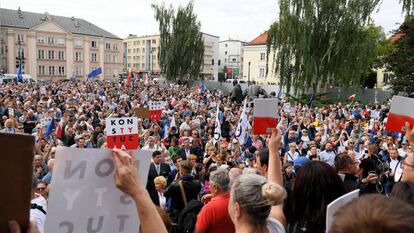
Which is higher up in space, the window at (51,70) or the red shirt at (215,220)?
the window at (51,70)

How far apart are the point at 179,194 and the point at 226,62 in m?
123

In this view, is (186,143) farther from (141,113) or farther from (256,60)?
(256,60)

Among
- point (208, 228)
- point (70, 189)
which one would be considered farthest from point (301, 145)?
point (70, 189)

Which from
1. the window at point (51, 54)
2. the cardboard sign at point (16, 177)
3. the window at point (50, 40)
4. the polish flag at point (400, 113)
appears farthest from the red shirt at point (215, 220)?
the window at point (50, 40)

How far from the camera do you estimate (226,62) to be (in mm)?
127625

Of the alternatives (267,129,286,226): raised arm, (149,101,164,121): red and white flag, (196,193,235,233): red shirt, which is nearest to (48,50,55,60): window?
(149,101,164,121): red and white flag

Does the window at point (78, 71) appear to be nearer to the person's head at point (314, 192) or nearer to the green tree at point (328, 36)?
the green tree at point (328, 36)

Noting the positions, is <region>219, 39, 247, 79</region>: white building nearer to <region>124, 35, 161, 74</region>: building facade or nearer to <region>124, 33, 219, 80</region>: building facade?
<region>124, 33, 219, 80</region>: building facade

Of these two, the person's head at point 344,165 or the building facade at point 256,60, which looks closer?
the person's head at point 344,165

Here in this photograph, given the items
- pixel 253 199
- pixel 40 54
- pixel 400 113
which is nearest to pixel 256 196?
pixel 253 199

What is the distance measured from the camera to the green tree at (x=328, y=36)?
97.8 feet

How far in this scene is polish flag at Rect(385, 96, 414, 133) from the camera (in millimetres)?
6279

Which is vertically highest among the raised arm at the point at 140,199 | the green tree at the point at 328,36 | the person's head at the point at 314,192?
the green tree at the point at 328,36

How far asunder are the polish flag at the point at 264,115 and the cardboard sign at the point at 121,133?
6.70 ft
